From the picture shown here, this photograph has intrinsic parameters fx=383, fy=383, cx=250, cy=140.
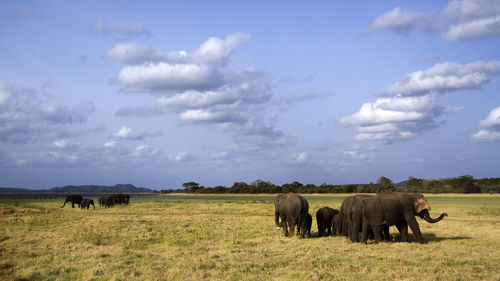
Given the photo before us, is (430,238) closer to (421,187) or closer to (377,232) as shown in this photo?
(377,232)

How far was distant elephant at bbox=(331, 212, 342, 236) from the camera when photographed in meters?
21.0

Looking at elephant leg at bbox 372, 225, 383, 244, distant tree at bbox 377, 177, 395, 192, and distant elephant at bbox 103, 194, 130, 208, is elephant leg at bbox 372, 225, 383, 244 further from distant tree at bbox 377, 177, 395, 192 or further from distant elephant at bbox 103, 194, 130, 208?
distant tree at bbox 377, 177, 395, 192

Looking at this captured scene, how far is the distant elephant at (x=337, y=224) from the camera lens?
827 inches

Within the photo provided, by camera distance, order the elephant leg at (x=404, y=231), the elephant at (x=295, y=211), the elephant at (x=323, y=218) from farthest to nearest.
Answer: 1. the elephant at (x=323, y=218)
2. the elephant at (x=295, y=211)
3. the elephant leg at (x=404, y=231)

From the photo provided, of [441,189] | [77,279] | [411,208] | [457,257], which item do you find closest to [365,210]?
[411,208]

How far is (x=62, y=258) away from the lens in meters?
14.7

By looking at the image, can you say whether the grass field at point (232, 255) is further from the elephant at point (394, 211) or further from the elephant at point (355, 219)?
the elephant at point (394, 211)

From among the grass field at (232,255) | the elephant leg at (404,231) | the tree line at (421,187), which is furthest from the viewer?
the tree line at (421,187)

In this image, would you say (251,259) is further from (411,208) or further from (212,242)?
(411,208)

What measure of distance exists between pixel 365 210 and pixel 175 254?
29.5 ft

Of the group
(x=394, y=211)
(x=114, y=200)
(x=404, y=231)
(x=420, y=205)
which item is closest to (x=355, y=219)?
(x=394, y=211)

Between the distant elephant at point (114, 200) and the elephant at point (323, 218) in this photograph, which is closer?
the elephant at point (323, 218)

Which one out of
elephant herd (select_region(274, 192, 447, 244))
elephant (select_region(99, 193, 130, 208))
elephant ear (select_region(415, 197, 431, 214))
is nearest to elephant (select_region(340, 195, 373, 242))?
elephant herd (select_region(274, 192, 447, 244))

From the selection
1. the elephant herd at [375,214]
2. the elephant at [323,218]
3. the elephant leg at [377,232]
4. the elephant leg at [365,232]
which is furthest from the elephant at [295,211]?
the elephant leg at [377,232]
